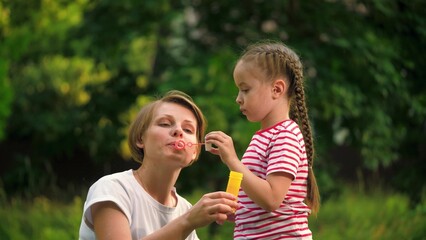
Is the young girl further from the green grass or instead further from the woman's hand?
the green grass

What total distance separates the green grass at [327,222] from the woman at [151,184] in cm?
323

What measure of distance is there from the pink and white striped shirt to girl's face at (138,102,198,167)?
23cm

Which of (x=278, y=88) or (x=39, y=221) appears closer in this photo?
(x=278, y=88)

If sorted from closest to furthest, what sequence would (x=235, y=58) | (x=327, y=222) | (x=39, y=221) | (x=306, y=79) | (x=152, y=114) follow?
(x=152, y=114) → (x=306, y=79) → (x=235, y=58) → (x=39, y=221) → (x=327, y=222)

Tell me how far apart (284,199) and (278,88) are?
41 centimetres

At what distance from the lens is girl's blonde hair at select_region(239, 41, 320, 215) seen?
10.8ft

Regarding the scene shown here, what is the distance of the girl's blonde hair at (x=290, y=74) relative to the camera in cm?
328

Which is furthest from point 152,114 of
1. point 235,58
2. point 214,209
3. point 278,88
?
point 235,58

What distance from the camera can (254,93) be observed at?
3.24 m

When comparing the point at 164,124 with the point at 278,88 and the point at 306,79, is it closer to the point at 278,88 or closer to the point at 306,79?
the point at 278,88

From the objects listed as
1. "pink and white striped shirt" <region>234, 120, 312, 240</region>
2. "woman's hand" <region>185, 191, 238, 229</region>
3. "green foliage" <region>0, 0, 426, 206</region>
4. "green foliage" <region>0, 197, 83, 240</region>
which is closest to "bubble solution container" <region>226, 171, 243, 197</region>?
"woman's hand" <region>185, 191, 238, 229</region>

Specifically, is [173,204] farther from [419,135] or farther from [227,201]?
[419,135]

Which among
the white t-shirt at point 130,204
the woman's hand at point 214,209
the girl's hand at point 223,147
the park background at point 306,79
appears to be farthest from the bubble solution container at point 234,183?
the park background at point 306,79

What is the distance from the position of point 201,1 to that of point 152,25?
513 millimetres
